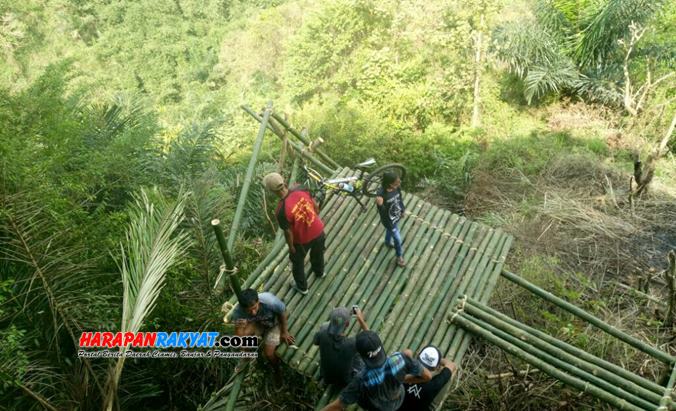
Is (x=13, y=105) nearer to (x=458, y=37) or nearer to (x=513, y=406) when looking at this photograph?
(x=513, y=406)

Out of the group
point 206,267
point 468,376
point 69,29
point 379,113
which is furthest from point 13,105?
point 69,29

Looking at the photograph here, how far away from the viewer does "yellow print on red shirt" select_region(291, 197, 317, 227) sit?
4242 mm

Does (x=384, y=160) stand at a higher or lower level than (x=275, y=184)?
lower

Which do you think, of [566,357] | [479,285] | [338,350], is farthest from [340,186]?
[566,357]

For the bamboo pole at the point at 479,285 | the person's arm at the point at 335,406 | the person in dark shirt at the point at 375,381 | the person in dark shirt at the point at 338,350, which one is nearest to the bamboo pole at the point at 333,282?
the person in dark shirt at the point at 338,350

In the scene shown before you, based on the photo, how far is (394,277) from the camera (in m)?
5.12

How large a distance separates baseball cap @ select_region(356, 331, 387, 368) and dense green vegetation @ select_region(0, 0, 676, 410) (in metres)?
1.24

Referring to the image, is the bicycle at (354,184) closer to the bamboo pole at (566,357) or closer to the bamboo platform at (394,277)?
the bamboo platform at (394,277)

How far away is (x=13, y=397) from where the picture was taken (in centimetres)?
334

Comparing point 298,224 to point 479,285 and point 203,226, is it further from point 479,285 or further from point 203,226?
point 479,285

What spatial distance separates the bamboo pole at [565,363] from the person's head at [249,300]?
2.15m

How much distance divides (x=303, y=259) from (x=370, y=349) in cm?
142

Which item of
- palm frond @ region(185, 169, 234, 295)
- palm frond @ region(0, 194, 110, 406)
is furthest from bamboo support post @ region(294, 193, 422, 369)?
palm frond @ region(0, 194, 110, 406)

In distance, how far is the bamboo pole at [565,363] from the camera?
12.0ft
